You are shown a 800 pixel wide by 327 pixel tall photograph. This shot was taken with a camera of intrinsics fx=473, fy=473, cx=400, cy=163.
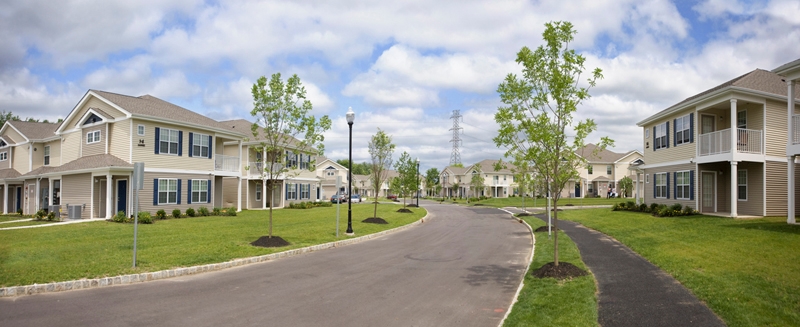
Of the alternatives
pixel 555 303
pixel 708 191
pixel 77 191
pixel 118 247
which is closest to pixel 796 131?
pixel 708 191

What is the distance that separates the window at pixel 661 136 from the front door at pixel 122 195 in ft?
102

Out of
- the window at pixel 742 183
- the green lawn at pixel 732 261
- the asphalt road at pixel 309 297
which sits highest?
the window at pixel 742 183

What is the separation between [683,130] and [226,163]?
2963cm

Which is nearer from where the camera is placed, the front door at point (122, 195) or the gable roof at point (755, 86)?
the gable roof at point (755, 86)

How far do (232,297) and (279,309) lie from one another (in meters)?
1.45

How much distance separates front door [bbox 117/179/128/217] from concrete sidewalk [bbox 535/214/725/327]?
25008mm

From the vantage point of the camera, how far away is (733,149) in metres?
21.0

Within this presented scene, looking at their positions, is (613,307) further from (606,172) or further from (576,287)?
(606,172)

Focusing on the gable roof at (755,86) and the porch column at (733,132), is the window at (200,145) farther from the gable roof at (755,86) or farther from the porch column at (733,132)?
the porch column at (733,132)

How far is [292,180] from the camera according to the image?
44.1m

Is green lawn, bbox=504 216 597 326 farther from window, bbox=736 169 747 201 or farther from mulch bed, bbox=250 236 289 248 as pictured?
window, bbox=736 169 747 201

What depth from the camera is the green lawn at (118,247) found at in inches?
437

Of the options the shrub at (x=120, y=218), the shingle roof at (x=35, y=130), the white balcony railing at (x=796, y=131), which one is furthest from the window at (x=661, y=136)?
the shingle roof at (x=35, y=130)

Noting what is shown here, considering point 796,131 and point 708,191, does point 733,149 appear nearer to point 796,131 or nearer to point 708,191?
point 796,131
